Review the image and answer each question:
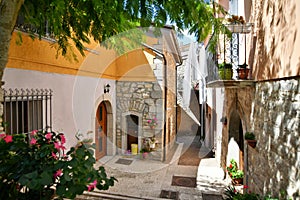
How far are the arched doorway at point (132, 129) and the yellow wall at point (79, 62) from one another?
1.72 m

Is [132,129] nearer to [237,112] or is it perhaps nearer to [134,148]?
[134,148]

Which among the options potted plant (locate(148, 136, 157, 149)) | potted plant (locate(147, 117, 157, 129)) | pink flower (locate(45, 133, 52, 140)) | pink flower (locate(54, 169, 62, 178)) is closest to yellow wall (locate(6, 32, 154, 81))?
potted plant (locate(147, 117, 157, 129))

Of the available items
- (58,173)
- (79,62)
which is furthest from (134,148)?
(58,173)

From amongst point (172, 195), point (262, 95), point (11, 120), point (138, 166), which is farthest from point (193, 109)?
point (11, 120)

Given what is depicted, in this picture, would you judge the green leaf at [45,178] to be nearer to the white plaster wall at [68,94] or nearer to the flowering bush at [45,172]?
the flowering bush at [45,172]

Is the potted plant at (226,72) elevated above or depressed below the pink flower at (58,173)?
above

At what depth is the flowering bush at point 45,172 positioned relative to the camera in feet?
4.08

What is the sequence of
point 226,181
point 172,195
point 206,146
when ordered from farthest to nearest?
point 206,146 < point 226,181 < point 172,195

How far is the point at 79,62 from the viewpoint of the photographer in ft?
20.1

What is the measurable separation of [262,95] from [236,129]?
277 cm

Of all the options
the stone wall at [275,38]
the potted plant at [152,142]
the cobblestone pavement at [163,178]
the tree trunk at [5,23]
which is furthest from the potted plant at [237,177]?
the tree trunk at [5,23]

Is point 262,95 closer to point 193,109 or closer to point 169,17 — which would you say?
point 169,17

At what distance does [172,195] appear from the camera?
17.9 ft

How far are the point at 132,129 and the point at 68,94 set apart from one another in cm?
401
